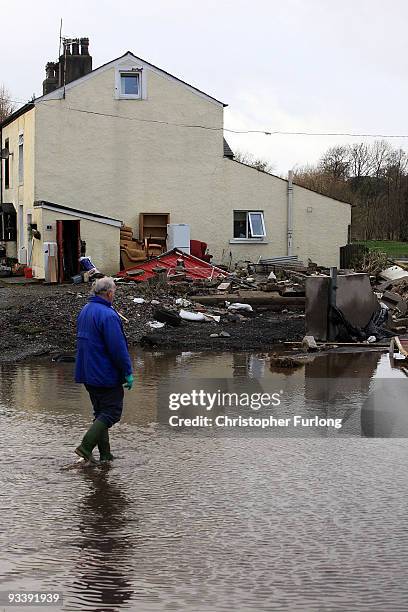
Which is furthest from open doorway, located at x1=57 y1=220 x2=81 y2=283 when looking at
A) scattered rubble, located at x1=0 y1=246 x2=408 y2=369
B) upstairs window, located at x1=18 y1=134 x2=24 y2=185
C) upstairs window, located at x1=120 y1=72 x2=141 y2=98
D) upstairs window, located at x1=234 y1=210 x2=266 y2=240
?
upstairs window, located at x1=234 y1=210 x2=266 y2=240

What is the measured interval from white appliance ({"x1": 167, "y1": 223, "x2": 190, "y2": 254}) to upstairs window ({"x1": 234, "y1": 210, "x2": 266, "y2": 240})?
7.86 feet

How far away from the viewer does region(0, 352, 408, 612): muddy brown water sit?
570 cm

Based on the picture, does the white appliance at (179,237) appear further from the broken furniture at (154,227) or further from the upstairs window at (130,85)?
the upstairs window at (130,85)

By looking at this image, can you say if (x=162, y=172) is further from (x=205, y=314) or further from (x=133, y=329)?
(x=133, y=329)

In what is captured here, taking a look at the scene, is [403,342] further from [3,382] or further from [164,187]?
[164,187]

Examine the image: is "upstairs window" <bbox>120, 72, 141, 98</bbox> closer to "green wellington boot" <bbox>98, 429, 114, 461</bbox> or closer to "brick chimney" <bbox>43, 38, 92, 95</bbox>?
"brick chimney" <bbox>43, 38, 92, 95</bbox>

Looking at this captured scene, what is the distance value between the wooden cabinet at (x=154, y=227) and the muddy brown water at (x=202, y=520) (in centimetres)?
2292

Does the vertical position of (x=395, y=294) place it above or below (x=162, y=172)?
Answer: below

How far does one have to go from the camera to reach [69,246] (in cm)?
3191

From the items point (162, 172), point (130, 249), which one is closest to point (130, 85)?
point (162, 172)

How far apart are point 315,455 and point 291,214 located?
84.7 feet

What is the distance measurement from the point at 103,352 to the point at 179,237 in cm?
2423

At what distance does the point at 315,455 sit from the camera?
30.8 ft

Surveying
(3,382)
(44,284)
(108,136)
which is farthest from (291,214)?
(3,382)
